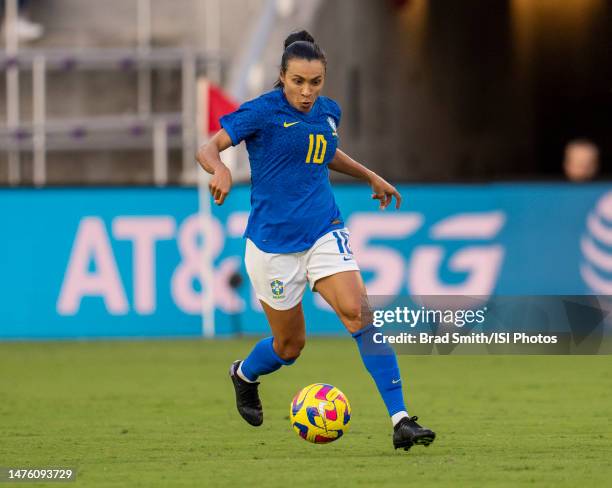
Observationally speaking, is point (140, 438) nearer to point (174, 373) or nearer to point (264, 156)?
point (264, 156)

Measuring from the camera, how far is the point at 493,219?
1570 centimetres

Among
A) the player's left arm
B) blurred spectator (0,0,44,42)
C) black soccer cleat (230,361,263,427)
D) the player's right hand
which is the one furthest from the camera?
blurred spectator (0,0,44,42)

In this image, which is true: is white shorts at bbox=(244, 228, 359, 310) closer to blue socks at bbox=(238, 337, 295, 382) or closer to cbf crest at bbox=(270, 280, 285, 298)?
cbf crest at bbox=(270, 280, 285, 298)

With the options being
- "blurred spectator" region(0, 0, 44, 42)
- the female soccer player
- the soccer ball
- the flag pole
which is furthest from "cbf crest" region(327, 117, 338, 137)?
"blurred spectator" region(0, 0, 44, 42)

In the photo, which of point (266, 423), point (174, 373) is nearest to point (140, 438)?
point (266, 423)

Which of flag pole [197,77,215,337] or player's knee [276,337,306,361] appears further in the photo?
flag pole [197,77,215,337]

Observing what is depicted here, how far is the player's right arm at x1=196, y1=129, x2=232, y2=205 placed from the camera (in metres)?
7.34

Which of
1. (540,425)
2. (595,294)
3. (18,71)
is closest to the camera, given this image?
(540,425)

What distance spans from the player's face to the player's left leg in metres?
0.88

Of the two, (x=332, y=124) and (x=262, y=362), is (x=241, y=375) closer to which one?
(x=262, y=362)

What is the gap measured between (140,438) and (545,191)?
8.27 meters

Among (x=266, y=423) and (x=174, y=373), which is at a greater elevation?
(x=266, y=423)

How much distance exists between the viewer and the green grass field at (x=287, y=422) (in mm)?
7055

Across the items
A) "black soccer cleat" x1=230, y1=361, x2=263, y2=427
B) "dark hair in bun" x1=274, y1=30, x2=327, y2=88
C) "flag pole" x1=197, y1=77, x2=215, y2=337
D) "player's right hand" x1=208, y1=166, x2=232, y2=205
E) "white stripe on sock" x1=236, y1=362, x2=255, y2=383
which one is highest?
"dark hair in bun" x1=274, y1=30, x2=327, y2=88
